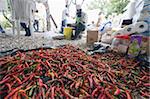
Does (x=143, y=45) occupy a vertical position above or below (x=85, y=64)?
above

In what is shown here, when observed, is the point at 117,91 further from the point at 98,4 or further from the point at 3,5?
the point at 98,4

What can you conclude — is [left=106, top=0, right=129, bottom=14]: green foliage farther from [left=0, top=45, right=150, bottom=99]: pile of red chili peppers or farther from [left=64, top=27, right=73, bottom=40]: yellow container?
[left=0, top=45, right=150, bottom=99]: pile of red chili peppers

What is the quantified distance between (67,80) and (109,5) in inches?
269

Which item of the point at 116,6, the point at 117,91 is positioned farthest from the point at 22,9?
the point at 116,6

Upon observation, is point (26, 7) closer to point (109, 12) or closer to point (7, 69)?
point (7, 69)

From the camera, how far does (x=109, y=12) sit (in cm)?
714

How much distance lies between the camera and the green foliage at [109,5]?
6.28 metres

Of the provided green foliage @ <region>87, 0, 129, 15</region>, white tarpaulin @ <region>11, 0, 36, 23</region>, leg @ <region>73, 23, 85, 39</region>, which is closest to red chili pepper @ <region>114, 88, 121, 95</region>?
white tarpaulin @ <region>11, 0, 36, 23</region>

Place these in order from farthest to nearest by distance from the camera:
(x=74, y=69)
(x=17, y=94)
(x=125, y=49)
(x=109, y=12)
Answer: (x=109, y=12)
(x=125, y=49)
(x=74, y=69)
(x=17, y=94)

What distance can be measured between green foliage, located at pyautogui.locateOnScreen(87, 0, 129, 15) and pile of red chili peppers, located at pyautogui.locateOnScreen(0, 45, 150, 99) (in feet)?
17.5

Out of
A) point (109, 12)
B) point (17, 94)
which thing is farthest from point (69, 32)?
point (109, 12)

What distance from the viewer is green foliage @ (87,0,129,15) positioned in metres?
6.28

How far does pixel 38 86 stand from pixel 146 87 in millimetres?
872

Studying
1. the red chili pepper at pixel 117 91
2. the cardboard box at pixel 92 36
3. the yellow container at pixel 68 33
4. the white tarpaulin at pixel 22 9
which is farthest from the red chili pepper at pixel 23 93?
the yellow container at pixel 68 33
